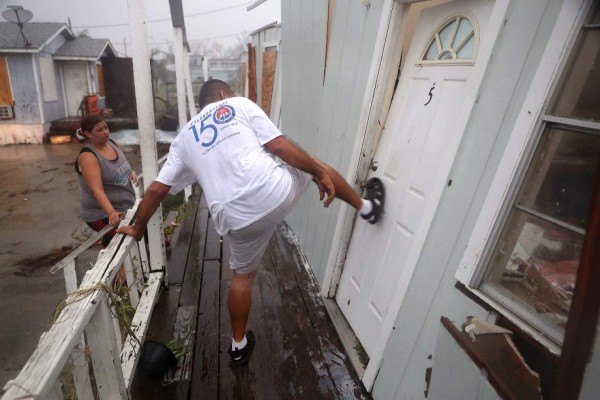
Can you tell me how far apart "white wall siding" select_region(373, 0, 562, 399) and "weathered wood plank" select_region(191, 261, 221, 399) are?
40.3 inches

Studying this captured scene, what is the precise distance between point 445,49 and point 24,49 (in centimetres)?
1345

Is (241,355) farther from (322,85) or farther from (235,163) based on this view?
(322,85)

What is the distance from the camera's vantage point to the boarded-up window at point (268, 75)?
5383 mm

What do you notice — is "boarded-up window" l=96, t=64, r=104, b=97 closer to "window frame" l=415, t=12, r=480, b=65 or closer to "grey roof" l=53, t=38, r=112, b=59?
"grey roof" l=53, t=38, r=112, b=59

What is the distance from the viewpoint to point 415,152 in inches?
76.3

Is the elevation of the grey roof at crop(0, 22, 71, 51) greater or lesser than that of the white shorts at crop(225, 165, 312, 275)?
greater

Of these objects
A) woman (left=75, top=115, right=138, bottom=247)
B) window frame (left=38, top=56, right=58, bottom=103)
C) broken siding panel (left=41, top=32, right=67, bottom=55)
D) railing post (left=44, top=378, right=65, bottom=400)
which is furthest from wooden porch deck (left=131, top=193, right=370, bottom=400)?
broken siding panel (left=41, top=32, right=67, bottom=55)

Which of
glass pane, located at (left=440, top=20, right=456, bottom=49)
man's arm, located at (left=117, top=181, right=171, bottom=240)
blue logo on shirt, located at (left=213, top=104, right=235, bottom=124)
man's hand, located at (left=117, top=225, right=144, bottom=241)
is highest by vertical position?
glass pane, located at (left=440, top=20, right=456, bottom=49)

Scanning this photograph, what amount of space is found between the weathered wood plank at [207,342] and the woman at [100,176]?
0.92 metres

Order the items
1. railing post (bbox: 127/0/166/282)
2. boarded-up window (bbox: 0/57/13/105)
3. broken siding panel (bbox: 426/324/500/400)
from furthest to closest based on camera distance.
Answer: boarded-up window (bbox: 0/57/13/105) < railing post (bbox: 127/0/166/282) < broken siding panel (bbox: 426/324/500/400)

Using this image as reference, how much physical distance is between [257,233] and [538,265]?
4.32 ft

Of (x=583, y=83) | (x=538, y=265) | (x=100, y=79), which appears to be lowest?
(x=100, y=79)

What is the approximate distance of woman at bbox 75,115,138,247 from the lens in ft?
8.29

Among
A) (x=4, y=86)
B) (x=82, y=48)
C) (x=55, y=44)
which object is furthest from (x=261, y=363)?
(x=82, y=48)
